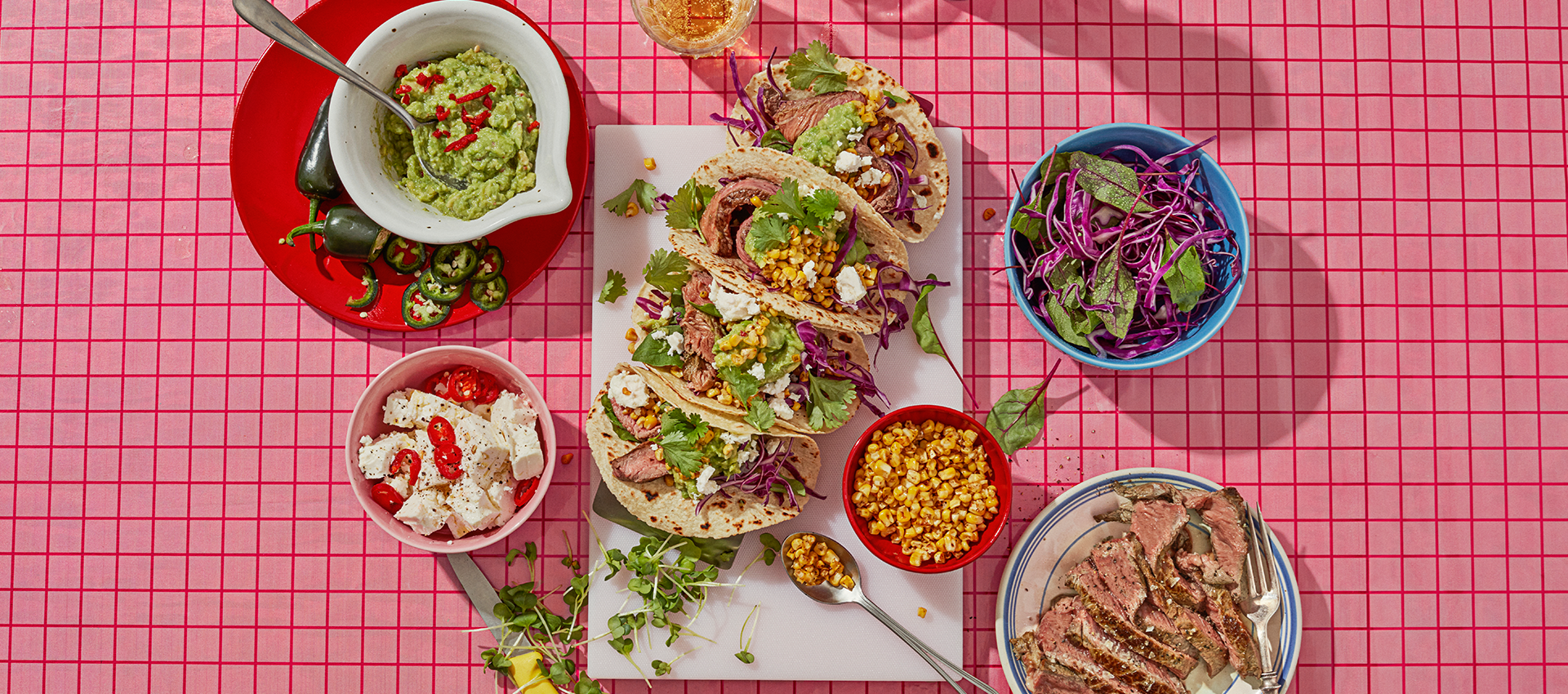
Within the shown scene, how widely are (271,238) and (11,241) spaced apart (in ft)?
3.48

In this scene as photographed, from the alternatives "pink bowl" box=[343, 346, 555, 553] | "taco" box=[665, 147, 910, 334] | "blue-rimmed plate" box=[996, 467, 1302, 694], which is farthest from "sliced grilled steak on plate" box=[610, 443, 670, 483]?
"blue-rimmed plate" box=[996, 467, 1302, 694]

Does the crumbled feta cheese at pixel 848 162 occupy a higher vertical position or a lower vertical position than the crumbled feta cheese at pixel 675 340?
higher

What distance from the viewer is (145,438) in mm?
3162

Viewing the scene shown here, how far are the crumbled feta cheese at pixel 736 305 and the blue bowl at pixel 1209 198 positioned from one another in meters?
0.85

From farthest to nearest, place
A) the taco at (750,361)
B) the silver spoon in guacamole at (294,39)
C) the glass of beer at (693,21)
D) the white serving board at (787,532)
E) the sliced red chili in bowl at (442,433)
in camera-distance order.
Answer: the white serving board at (787,532) → the glass of beer at (693,21) → the sliced red chili in bowl at (442,433) → the taco at (750,361) → the silver spoon in guacamole at (294,39)

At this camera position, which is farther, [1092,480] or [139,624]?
[139,624]

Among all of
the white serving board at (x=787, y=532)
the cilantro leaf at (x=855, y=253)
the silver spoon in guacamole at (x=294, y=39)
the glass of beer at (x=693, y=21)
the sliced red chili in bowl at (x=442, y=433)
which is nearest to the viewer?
the silver spoon in guacamole at (x=294, y=39)

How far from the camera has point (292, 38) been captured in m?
2.59

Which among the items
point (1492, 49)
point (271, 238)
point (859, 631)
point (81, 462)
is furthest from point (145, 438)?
point (1492, 49)

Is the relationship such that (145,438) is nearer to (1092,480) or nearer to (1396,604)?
(1092,480)

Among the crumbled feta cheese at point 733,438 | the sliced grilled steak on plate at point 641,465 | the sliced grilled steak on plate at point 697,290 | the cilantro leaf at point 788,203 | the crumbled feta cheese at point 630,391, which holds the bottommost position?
the sliced grilled steak on plate at point 641,465

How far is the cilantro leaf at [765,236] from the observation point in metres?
2.61

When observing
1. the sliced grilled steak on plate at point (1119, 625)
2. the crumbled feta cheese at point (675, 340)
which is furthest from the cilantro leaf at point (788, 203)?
the sliced grilled steak on plate at point (1119, 625)

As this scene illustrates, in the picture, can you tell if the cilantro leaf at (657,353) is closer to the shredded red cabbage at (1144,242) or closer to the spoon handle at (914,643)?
the spoon handle at (914,643)
